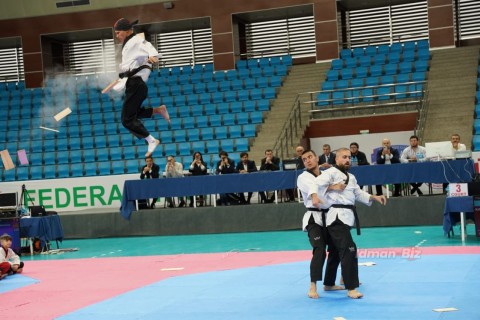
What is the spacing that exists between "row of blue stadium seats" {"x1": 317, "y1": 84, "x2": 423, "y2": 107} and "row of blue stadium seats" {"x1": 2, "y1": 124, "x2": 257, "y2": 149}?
8.46ft

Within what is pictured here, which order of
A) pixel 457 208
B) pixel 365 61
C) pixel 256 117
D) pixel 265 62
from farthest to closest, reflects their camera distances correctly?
pixel 265 62 < pixel 365 61 < pixel 256 117 < pixel 457 208

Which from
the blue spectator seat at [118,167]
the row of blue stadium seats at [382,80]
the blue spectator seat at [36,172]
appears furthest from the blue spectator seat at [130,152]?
the row of blue stadium seats at [382,80]

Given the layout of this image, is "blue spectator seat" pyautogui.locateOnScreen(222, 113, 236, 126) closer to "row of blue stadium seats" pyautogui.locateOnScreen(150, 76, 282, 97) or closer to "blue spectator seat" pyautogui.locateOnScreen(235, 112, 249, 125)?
"blue spectator seat" pyautogui.locateOnScreen(235, 112, 249, 125)

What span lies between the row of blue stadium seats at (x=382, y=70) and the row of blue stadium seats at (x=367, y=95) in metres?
1.04

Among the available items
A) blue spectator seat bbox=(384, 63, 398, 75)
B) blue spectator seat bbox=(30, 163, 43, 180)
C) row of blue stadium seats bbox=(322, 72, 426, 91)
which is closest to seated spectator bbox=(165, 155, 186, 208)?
blue spectator seat bbox=(30, 163, 43, 180)

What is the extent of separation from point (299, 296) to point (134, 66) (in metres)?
3.95

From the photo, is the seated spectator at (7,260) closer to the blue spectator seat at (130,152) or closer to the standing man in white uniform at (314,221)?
the standing man in white uniform at (314,221)

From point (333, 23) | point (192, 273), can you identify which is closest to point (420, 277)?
point (192, 273)

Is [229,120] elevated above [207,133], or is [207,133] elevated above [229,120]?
[229,120]

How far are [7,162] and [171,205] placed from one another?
546 cm

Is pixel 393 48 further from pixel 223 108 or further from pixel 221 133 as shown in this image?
pixel 221 133

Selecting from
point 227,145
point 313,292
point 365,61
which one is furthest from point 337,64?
point 313,292

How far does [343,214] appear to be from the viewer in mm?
9469

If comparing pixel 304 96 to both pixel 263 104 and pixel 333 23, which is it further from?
pixel 333 23
